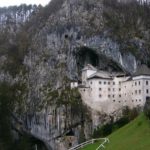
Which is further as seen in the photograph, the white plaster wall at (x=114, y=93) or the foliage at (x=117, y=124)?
the white plaster wall at (x=114, y=93)

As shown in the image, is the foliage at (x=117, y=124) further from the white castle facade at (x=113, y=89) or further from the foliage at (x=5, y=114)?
the foliage at (x=5, y=114)

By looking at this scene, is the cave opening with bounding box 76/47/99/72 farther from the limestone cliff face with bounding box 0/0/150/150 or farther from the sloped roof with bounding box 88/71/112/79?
the sloped roof with bounding box 88/71/112/79

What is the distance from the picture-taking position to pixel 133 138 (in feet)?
221

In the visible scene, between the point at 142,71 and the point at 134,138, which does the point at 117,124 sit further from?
the point at 134,138

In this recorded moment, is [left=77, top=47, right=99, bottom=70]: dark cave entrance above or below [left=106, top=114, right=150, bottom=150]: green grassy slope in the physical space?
above

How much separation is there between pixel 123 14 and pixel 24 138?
129ft

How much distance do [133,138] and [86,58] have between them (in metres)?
50.9

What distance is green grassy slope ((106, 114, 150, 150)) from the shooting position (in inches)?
2444

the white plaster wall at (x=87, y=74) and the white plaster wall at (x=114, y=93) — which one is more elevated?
the white plaster wall at (x=87, y=74)

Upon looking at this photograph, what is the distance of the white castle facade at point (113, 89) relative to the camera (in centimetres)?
10575

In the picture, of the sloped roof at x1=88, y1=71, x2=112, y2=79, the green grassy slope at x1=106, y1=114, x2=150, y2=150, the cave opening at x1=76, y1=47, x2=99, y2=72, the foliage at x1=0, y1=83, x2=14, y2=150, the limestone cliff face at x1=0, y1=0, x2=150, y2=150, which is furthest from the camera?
the cave opening at x1=76, y1=47, x2=99, y2=72

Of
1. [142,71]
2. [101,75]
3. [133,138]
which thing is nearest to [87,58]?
[101,75]

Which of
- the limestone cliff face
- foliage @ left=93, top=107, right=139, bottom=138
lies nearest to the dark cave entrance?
the limestone cliff face

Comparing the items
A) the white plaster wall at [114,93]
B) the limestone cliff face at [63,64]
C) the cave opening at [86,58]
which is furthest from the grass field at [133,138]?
the cave opening at [86,58]
